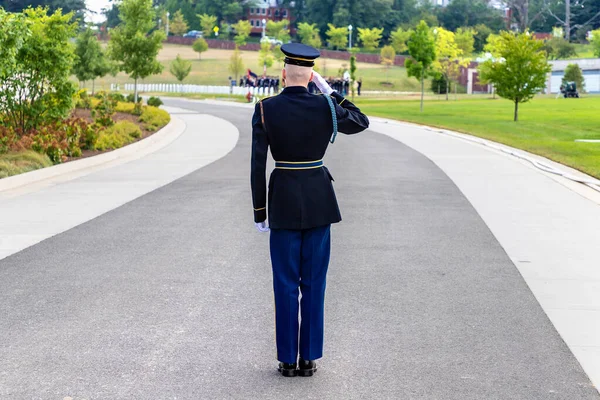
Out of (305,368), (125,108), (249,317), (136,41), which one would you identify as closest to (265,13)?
(136,41)

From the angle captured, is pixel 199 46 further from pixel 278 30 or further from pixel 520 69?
pixel 520 69

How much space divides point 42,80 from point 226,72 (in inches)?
3859

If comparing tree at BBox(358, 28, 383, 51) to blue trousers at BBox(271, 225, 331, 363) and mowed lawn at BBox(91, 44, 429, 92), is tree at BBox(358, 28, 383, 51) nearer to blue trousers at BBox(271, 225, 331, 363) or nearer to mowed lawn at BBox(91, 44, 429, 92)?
mowed lawn at BBox(91, 44, 429, 92)

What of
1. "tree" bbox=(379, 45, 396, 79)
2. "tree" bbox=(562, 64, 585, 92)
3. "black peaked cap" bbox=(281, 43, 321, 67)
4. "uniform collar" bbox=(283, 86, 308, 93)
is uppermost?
"tree" bbox=(379, 45, 396, 79)

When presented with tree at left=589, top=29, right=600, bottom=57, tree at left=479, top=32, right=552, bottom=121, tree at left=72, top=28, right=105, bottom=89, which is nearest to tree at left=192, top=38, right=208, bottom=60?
tree at left=589, top=29, right=600, bottom=57

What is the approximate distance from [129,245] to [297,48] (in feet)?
17.5

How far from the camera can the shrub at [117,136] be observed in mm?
23800

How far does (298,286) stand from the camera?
18.6 feet

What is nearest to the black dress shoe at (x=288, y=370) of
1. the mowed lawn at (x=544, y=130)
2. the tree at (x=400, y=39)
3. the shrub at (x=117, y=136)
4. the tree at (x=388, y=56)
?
the mowed lawn at (x=544, y=130)

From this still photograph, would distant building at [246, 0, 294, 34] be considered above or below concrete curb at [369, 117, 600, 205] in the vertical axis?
above

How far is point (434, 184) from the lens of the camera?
1656 cm

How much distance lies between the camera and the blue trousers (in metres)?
5.61

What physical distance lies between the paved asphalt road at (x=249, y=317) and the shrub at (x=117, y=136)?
11694 millimetres

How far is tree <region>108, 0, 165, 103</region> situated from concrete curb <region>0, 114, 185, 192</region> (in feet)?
35.8
